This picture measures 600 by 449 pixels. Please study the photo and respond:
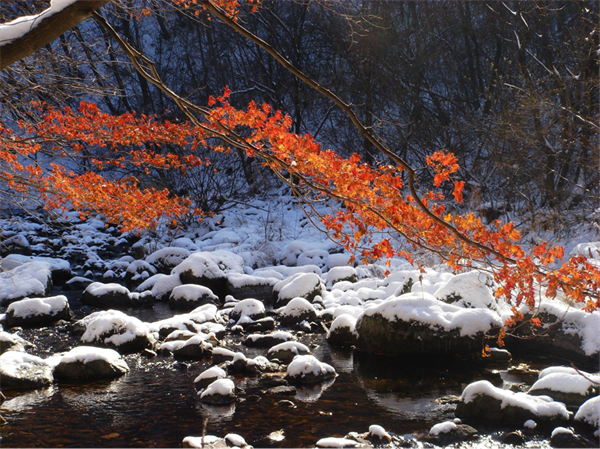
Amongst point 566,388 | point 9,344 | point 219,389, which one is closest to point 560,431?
point 566,388

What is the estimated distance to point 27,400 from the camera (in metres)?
5.95

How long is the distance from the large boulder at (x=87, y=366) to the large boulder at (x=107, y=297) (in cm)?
458

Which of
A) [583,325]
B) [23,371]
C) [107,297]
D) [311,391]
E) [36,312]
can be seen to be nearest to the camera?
[311,391]

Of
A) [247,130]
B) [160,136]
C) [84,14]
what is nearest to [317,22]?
[247,130]

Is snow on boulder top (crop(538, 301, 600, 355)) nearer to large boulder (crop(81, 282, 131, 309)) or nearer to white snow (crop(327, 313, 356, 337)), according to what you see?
white snow (crop(327, 313, 356, 337))

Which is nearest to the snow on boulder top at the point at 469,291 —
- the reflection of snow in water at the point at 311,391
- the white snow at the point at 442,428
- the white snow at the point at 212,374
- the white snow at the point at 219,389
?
the reflection of snow in water at the point at 311,391

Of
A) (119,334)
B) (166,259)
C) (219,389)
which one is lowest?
(219,389)

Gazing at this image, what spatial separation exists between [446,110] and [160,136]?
43.7 feet

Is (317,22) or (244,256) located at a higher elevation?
(317,22)

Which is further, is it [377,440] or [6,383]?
[6,383]

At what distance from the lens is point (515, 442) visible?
16.1 feet

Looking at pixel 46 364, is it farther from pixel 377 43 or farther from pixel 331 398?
pixel 377 43

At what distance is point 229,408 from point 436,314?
369 cm

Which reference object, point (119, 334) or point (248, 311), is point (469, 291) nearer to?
point (248, 311)
